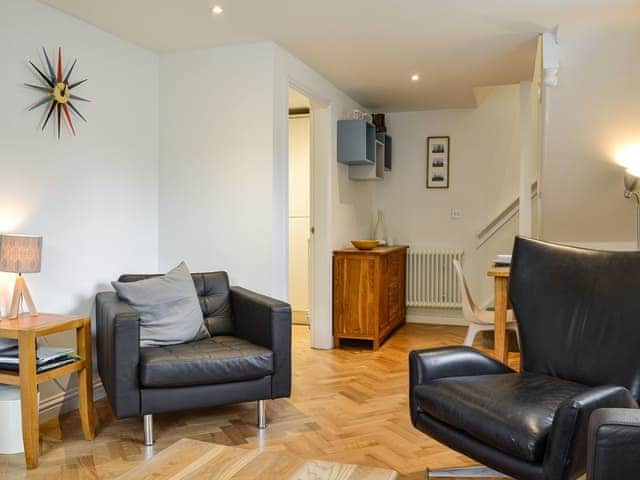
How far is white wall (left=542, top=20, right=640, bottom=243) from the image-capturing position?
11.0ft

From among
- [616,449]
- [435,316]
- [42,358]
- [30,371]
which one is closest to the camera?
[616,449]

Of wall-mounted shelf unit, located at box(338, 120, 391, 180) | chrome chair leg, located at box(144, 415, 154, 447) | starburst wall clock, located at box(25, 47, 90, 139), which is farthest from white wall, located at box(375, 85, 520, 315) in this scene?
chrome chair leg, located at box(144, 415, 154, 447)

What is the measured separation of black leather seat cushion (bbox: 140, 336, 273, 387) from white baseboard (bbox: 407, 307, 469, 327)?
3469 mm

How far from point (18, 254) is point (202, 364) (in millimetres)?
987

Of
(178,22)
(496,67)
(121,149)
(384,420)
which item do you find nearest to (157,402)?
(384,420)

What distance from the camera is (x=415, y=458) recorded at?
2.66 metres

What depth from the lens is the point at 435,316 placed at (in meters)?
6.16

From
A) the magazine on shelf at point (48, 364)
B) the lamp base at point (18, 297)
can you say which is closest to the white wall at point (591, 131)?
the magazine on shelf at point (48, 364)

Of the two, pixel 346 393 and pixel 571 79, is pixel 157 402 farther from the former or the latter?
pixel 571 79

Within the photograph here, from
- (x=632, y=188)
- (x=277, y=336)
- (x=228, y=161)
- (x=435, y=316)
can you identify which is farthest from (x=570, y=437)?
(x=435, y=316)

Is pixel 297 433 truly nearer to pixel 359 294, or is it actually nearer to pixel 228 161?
pixel 228 161

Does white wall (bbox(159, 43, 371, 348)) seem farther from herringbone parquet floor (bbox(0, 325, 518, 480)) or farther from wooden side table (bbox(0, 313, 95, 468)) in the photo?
wooden side table (bbox(0, 313, 95, 468))

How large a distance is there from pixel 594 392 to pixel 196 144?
9.62 feet

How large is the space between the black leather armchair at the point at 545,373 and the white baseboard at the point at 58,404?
1993mm
